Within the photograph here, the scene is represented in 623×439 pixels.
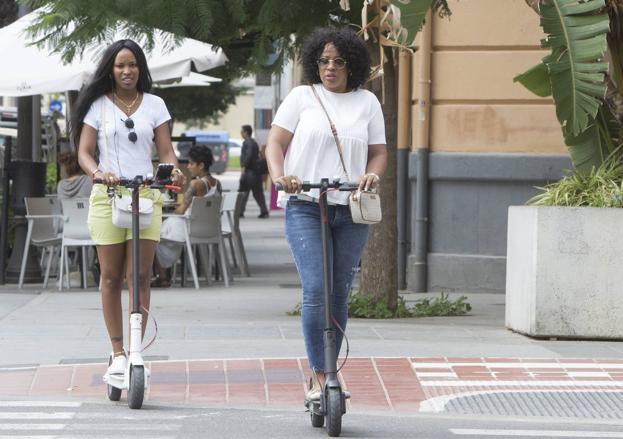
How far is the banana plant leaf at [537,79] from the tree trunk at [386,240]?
3.86 feet

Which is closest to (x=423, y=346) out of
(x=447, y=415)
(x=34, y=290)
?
(x=447, y=415)

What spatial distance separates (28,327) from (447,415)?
4.51m

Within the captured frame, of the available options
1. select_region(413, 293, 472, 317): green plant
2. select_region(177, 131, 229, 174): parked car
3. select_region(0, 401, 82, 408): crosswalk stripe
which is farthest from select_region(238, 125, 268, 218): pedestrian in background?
select_region(177, 131, 229, 174): parked car

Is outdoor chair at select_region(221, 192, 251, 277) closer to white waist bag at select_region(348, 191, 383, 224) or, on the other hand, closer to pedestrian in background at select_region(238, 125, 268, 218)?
white waist bag at select_region(348, 191, 383, 224)

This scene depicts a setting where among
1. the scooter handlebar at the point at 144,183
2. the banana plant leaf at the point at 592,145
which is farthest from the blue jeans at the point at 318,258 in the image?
the banana plant leaf at the point at 592,145

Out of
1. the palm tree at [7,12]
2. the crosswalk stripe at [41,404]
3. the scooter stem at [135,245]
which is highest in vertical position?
the palm tree at [7,12]

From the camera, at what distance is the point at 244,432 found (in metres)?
6.70

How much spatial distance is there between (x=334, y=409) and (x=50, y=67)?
8551mm

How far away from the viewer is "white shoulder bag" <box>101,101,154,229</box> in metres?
7.24

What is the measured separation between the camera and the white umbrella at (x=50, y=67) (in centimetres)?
1331

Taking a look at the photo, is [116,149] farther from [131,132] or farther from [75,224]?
[75,224]

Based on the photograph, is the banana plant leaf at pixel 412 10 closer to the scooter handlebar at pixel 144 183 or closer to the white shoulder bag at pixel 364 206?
the scooter handlebar at pixel 144 183

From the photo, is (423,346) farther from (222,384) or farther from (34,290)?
(34,290)

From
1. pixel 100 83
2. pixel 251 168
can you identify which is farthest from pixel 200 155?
pixel 251 168
